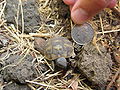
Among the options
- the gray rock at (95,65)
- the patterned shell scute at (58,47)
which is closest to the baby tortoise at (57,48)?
the patterned shell scute at (58,47)

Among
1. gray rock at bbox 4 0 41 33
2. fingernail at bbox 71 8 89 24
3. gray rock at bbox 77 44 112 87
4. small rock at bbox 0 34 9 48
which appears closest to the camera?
fingernail at bbox 71 8 89 24

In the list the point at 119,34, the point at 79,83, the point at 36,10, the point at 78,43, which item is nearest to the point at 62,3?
the point at 36,10

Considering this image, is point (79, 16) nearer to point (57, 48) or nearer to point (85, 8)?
point (85, 8)

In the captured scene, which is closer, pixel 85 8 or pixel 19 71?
pixel 85 8

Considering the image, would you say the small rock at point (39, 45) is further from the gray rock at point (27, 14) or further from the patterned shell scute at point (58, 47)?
the gray rock at point (27, 14)

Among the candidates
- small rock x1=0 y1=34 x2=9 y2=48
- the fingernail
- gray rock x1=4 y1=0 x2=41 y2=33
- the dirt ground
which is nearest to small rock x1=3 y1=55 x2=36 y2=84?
the dirt ground

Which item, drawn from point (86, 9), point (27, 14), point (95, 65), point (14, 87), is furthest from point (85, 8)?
point (14, 87)

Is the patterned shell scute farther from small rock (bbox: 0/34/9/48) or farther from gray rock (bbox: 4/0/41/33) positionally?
small rock (bbox: 0/34/9/48)
